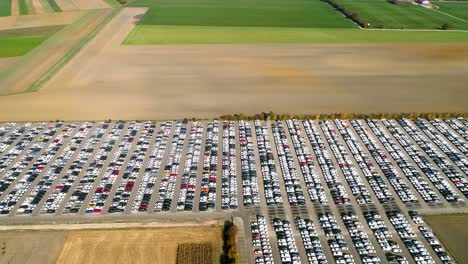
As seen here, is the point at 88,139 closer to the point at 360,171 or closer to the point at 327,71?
the point at 360,171

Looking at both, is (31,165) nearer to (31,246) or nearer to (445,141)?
(31,246)

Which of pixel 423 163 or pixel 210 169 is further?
pixel 423 163

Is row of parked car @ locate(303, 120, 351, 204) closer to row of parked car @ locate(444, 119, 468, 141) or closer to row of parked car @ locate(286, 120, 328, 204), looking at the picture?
row of parked car @ locate(286, 120, 328, 204)

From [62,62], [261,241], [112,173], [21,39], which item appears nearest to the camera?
[261,241]

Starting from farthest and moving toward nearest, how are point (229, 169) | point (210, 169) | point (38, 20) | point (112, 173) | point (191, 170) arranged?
1. point (38, 20)
2. point (229, 169)
3. point (210, 169)
4. point (191, 170)
5. point (112, 173)

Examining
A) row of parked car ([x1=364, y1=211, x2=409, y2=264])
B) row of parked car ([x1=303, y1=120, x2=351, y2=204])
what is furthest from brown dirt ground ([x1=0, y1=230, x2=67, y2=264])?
row of parked car ([x1=364, y1=211, x2=409, y2=264])

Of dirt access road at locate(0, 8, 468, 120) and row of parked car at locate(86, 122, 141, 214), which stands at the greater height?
dirt access road at locate(0, 8, 468, 120)

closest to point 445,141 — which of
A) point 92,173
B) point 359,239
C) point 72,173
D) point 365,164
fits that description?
point 365,164
